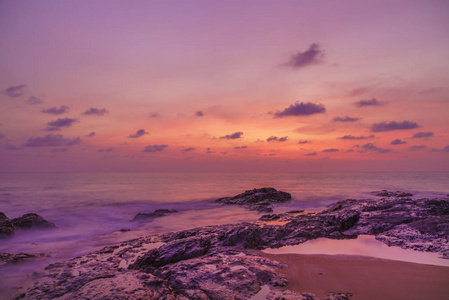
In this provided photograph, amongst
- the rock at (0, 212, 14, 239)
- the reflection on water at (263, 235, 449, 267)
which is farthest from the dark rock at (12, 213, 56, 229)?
the reflection on water at (263, 235, 449, 267)

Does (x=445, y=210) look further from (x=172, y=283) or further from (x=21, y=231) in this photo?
(x=21, y=231)

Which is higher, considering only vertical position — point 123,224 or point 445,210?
point 445,210

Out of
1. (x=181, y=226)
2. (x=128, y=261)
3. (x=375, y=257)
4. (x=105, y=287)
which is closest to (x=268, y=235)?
(x=375, y=257)

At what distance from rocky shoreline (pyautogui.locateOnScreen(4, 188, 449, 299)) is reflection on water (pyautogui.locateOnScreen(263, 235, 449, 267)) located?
407 mm

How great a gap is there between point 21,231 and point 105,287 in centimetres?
1465

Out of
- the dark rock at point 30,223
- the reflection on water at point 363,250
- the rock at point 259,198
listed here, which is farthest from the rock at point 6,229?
the rock at point 259,198

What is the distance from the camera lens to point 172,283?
7215 millimetres

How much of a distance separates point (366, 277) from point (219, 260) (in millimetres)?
4766

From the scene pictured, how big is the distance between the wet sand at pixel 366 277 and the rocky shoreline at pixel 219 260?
20.8 inches

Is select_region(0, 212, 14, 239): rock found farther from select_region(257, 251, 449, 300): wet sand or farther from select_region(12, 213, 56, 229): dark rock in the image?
select_region(257, 251, 449, 300): wet sand

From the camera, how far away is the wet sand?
6535mm

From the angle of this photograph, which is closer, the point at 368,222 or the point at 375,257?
the point at 375,257

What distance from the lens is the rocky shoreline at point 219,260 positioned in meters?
6.77

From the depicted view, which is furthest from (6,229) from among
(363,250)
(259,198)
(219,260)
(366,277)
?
(259,198)
